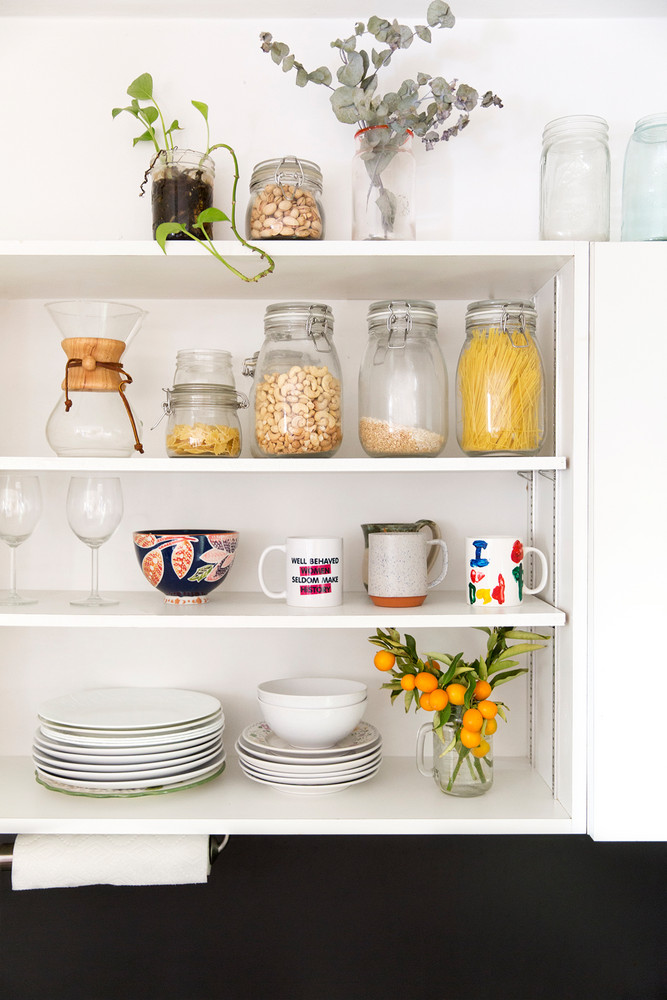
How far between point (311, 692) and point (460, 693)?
28 centimetres

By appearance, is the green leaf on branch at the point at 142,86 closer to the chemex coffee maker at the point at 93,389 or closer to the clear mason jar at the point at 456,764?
the chemex coffee maker at the point at 93,389

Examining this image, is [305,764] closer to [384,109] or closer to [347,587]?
A: [347,587]

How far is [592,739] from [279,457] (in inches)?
23.6

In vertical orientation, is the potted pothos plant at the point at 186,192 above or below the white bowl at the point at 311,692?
above

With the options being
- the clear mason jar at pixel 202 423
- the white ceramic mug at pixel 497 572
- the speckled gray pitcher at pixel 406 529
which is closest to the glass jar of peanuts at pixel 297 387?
the clear mason jar at pixel 202 423

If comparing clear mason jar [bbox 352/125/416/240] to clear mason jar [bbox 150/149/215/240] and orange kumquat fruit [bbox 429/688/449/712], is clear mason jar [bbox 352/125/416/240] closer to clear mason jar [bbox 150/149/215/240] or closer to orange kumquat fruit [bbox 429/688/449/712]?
clear mason jar [bbox 150/149/215/240]

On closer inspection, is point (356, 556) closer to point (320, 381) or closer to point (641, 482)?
point (320, 381)

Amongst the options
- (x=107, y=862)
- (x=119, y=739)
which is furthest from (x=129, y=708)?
(x=107, y=862)

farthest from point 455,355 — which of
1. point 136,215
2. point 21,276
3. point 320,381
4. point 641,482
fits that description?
point 21,276

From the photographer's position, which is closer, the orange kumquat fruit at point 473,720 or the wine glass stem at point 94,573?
the orange kumquat fruit at point 473,720

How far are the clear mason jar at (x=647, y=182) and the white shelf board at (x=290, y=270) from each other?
14cm

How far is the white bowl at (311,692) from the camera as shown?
1.23m

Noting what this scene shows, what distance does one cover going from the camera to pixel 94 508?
1.27 metres

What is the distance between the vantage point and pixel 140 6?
4.50 ft
